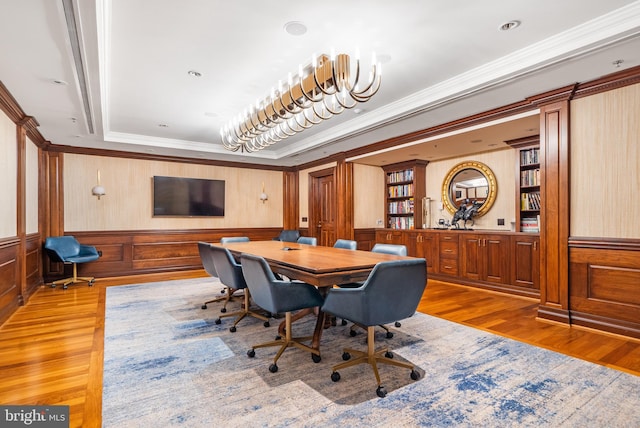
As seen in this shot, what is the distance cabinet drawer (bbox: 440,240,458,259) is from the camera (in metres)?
5.49

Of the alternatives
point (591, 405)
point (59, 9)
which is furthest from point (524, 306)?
point (59, 9)

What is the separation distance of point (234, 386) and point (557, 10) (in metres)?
3.44

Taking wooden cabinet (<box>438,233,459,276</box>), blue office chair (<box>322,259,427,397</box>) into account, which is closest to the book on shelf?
wooden cabinet (<box>438,233,459,276</box>)

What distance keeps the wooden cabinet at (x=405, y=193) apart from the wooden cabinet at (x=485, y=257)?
1269 millimetres

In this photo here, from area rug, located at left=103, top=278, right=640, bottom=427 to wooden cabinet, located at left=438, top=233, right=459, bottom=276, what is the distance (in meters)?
2.37

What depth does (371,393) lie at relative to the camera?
2105mm

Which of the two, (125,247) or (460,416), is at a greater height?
(125,247)

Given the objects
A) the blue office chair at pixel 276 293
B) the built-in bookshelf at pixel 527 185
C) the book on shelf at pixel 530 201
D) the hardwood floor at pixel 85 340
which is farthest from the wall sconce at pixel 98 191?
the book on shelf at pixel 530 201

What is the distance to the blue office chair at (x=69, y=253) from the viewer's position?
524 cm

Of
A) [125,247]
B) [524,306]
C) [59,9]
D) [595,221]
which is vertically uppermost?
[59,9]

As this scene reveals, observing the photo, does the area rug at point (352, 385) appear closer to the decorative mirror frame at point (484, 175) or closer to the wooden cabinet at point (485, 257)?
the wooden cabinet at point (485, 257)

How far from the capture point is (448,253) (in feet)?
18.3

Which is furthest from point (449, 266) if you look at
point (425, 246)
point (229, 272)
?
point (229, 272)

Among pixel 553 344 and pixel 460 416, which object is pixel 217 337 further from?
pixel 553 344
